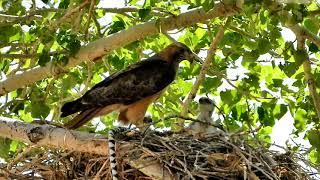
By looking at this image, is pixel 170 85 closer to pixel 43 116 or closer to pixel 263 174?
pixel 43 116

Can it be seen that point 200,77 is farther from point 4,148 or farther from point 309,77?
point 4,148

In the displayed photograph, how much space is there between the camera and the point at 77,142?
5602 mm

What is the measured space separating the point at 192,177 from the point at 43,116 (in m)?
2.61

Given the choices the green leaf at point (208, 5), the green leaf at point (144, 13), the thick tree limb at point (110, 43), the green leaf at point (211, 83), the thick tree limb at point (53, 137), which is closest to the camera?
the thick tree limb at point (53, 137)

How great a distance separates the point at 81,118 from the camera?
7207 mm

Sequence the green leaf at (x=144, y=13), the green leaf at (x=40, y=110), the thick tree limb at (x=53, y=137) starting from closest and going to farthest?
the thick tree limb at (x=53, y=137), the green leaf at (x=144, y=13), the green leaf at (x=40, y=110)

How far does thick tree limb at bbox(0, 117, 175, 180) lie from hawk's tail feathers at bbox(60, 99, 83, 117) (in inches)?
40.5

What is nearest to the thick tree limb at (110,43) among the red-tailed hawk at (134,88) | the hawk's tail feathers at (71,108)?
the hawk's tail feathers at (71,108)

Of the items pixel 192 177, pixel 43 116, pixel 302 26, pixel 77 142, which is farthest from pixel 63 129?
pixel 302 26

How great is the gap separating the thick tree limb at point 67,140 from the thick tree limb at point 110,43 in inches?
31.7

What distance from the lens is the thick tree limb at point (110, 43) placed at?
6.69m

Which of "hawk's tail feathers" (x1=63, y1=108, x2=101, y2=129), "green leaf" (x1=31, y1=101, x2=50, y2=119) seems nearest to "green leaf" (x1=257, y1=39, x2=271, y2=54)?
"hawk's tail feathers" (x1=63, y1=108, x2=101, y2=129)

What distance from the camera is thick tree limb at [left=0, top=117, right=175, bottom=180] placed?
5.31 m

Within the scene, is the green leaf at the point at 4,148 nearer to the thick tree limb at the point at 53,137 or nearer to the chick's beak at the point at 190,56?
the thick tree limb at the point at 53,137
